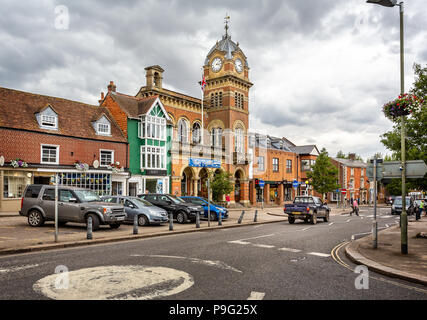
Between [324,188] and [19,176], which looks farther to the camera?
[324,188]

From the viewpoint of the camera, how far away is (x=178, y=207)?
798 inches

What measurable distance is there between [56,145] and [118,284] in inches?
892

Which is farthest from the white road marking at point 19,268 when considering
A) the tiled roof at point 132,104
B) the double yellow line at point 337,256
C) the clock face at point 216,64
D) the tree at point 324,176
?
the tree at point 324,176

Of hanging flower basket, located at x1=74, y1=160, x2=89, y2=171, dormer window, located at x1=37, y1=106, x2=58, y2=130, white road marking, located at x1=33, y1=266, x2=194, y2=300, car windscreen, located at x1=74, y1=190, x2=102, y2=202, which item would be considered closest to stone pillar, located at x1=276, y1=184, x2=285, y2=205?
hanging flower basket, located at x1=74, y1=160, x2=89, y2=171

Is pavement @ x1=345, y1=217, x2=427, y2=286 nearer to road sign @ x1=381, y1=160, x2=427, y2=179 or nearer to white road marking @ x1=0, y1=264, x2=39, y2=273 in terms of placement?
road sign @ x1=381, y1=160, x2=427, y2=179

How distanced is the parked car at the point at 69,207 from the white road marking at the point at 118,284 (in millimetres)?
7459

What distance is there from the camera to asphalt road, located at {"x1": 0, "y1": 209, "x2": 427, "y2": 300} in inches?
237

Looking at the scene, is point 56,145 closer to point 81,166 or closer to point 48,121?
point 48,121

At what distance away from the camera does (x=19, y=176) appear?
2394cm

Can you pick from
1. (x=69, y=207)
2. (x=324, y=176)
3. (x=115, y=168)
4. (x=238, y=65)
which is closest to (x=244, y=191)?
(x=324, y=176)

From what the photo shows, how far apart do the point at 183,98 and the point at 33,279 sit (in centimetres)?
3321

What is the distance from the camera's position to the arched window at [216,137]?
42.2 m

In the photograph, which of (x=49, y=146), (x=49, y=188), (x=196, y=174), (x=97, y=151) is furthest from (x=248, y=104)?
(x=49, y=188)
